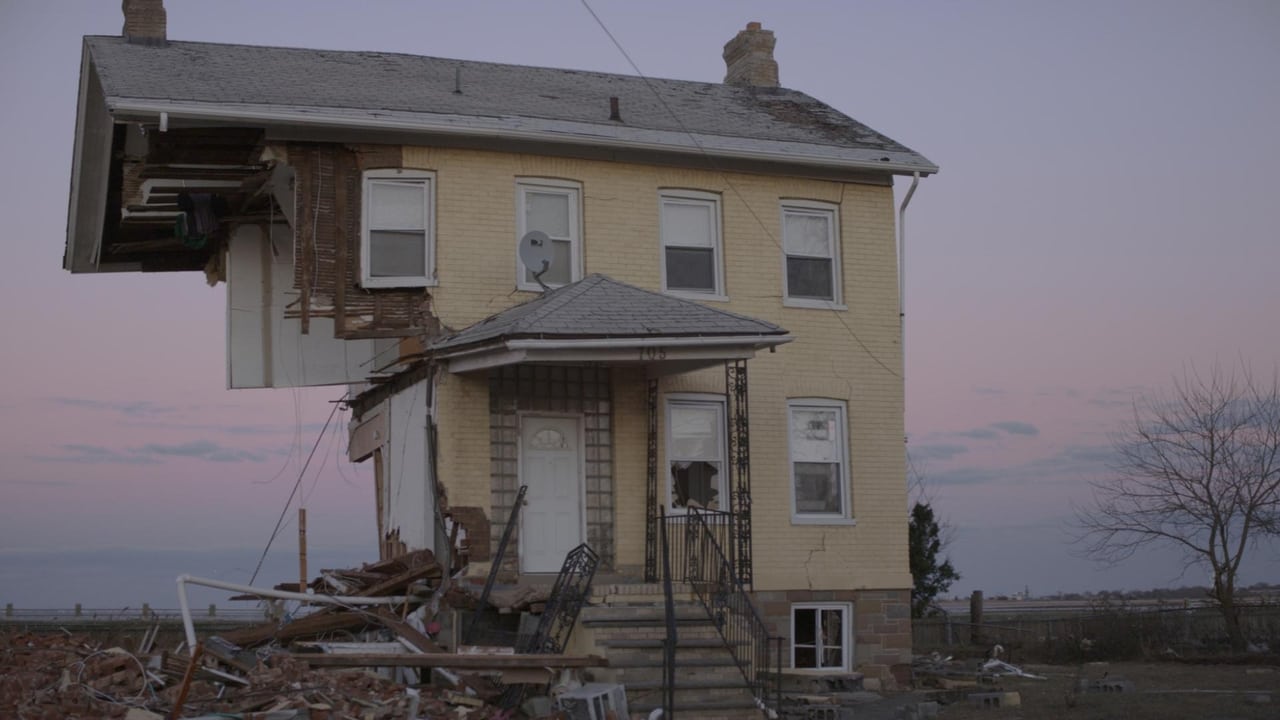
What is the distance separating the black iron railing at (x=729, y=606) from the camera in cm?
1410

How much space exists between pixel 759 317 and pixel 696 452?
6.46 ft

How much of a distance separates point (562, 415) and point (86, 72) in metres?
7.63

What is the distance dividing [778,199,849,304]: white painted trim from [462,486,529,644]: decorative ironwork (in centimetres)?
467

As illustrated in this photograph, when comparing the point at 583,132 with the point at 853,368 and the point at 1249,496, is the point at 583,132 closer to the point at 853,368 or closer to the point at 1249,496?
the point at 853,368

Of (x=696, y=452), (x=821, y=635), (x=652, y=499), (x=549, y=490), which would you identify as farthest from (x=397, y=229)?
(x=821, y=635)

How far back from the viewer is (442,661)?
42.8ft

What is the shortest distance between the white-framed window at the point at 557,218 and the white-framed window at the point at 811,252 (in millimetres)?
2849

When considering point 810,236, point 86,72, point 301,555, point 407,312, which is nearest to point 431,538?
point 301,555

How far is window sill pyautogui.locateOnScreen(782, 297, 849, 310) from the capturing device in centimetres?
1823

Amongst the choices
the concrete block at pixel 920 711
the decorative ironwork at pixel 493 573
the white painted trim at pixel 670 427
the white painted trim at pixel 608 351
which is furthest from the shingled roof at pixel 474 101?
the concrete block at pixel 920 711

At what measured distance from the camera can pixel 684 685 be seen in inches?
541

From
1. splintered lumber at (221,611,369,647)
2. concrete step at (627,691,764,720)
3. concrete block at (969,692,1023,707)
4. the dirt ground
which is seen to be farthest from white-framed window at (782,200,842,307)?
splintered lumber at (221,611,369,647)

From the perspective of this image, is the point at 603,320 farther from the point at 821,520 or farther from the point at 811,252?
the point at 821,520

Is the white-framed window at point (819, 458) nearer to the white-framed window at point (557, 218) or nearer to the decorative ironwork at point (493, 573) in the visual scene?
the white-framed window at point (557, 218)
